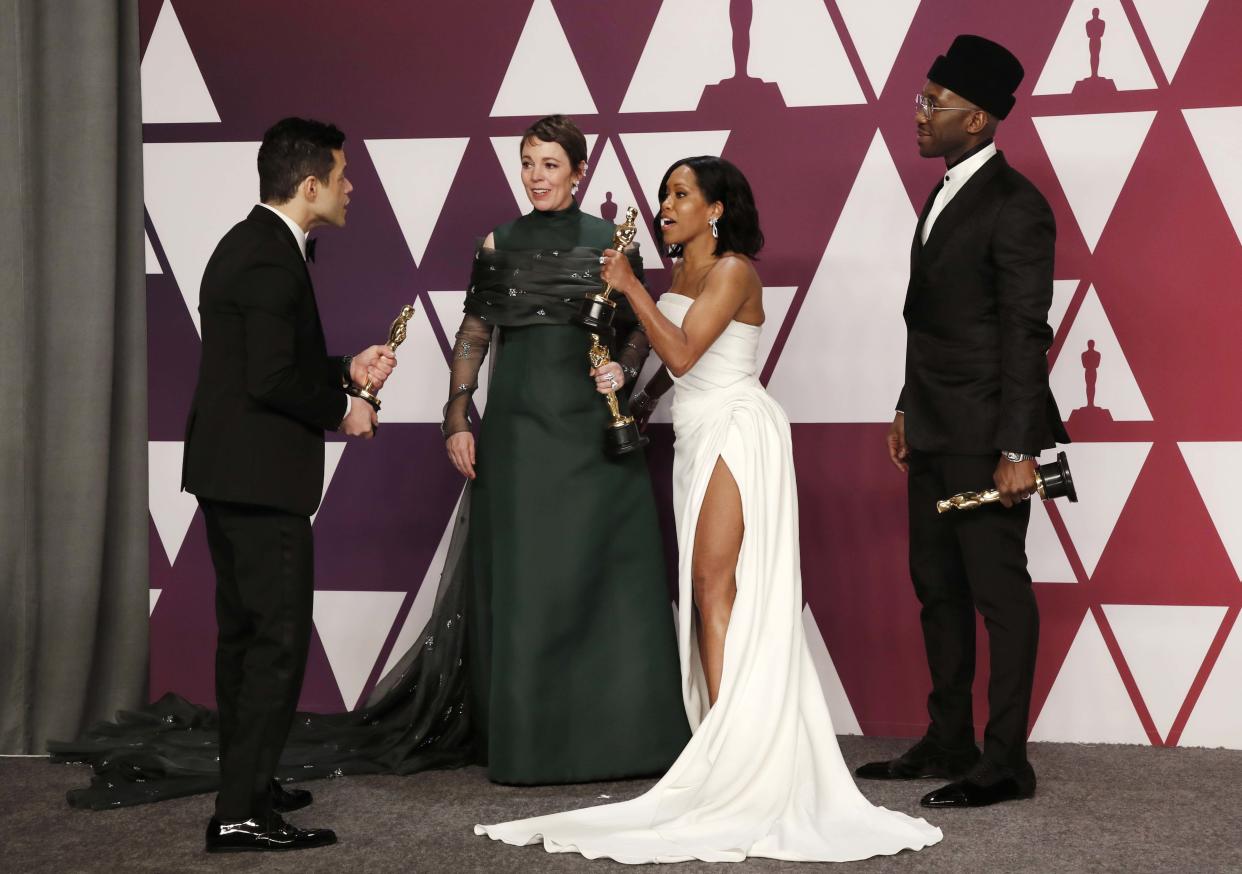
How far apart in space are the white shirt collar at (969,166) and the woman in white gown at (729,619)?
1.69 feet

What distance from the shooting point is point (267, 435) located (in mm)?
2699

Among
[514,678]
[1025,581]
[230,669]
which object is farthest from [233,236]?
[1025,581]

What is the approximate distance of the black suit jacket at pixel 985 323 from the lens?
300 cm

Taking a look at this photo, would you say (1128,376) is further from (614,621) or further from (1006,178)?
(614,621)

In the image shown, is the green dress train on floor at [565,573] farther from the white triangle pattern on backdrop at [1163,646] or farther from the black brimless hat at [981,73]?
the white triangle pattern on backdrop at [1163,646]

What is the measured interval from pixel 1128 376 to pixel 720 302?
1.41 meters

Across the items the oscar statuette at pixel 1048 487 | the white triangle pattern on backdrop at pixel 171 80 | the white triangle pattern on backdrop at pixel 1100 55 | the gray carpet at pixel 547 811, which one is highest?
the white triangle pattern on backdrop at pixel 171 80

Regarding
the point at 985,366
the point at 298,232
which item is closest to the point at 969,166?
the point at 985,366

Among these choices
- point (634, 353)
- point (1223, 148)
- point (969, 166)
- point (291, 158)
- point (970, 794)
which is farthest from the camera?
point (1223, 148)

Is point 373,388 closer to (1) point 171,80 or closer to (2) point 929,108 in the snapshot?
(2) point 929,108

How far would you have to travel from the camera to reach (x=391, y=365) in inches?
110

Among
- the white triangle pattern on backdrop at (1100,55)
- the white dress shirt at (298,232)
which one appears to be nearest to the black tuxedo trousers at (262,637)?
the white dress shirt at (298,232)

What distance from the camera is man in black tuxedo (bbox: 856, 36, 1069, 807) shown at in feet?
9.89

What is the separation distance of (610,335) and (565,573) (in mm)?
645
